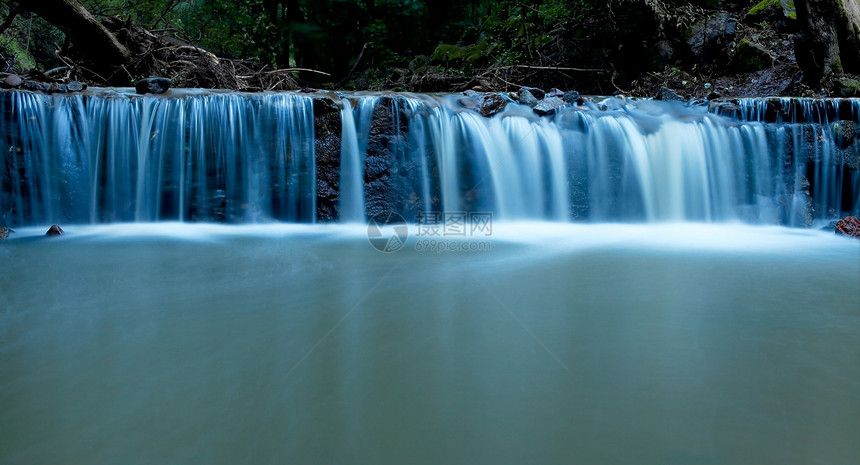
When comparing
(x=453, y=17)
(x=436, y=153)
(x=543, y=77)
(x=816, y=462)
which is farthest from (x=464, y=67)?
(x=816, y=462)

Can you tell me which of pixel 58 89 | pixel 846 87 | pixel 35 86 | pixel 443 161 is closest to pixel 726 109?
pixel 846 87

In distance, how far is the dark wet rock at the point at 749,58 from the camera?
1001 centimetres

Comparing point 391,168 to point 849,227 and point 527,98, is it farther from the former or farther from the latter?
point 849,227

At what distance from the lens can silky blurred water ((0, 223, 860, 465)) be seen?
5.76 ft

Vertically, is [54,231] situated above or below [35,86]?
below

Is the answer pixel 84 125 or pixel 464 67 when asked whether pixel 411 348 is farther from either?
pixel 464 67

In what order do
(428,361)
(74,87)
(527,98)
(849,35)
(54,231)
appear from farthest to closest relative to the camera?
1. (849,35)
2. (527,98)
3. (74,87)
4. (54,231)
5. (428,361)

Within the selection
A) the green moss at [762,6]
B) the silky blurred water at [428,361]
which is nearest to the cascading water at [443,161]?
the silky blurred water at [428,361]

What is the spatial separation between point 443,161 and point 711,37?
7024mm

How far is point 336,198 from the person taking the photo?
715cm

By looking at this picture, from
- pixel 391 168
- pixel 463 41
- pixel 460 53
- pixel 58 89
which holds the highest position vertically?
pixel 463 41

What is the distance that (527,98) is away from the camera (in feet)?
26.1

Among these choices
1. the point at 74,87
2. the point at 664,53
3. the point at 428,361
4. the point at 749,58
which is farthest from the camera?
the point at 664,53

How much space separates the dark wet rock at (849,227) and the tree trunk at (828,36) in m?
3.53
